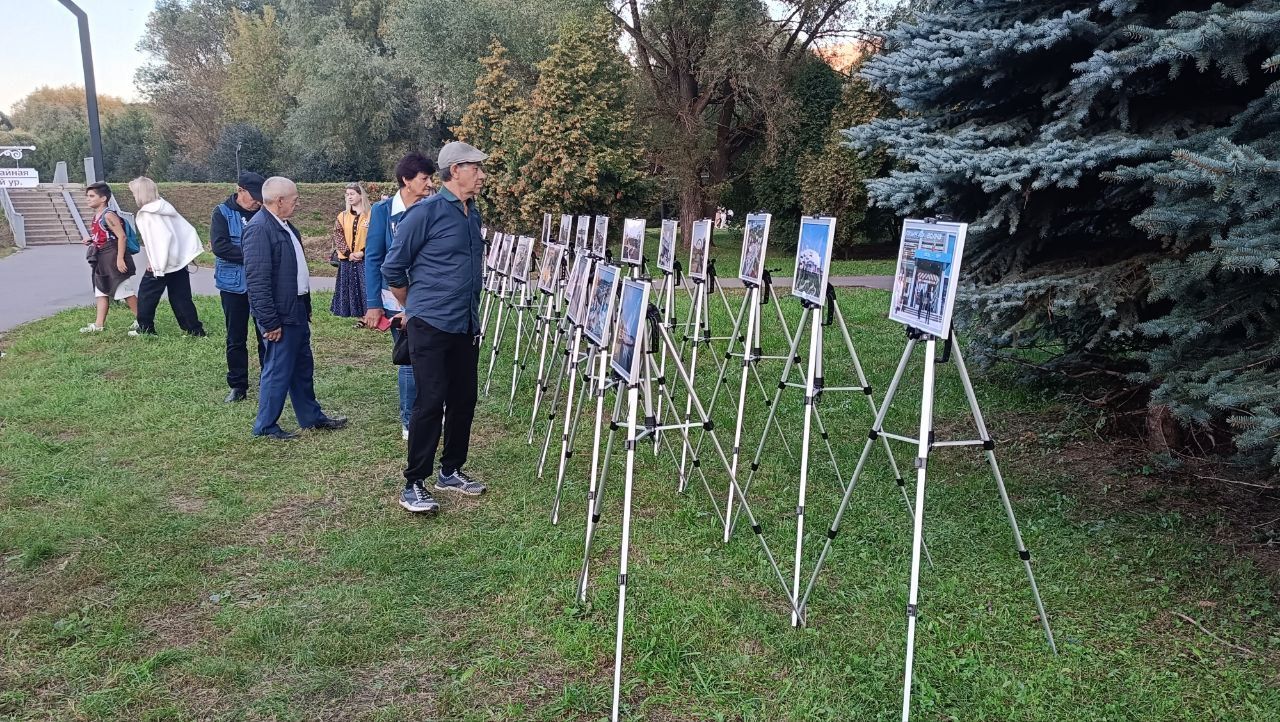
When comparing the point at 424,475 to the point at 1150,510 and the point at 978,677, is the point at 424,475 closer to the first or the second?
the point at 978,677

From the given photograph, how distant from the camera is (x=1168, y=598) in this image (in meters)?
4.05

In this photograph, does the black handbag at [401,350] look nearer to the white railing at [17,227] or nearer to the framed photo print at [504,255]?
the framed photo print at [504,255]

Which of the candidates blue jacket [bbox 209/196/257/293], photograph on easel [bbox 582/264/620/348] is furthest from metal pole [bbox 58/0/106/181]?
photograph on easel [bbox 582/264/620/348]

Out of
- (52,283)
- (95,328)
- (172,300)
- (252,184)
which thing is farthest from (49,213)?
(252,184)

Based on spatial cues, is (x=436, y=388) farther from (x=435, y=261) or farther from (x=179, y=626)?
(x=179, y=626)

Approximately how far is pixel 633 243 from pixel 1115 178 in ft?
11.7

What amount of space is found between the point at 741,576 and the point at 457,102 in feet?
63.5

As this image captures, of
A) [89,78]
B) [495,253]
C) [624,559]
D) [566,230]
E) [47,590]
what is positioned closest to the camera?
[624,559]

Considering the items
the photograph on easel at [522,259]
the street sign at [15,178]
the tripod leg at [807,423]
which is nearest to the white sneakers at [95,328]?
the photograph on easel at [522,259]

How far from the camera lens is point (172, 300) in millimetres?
10219

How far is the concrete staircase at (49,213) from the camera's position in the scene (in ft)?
75.9

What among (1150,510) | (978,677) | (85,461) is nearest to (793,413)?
(1150,510)

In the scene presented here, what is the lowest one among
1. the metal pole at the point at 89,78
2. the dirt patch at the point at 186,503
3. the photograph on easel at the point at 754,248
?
the dirt patch at the point at 186,503

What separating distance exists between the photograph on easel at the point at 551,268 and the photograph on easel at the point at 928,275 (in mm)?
3171
